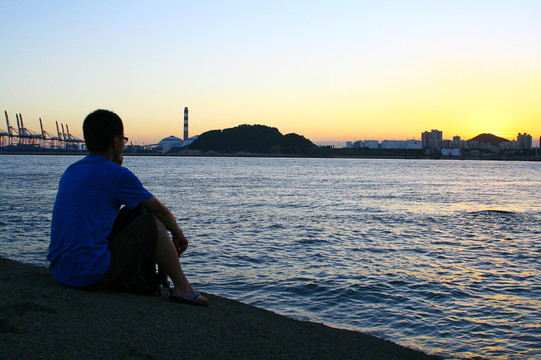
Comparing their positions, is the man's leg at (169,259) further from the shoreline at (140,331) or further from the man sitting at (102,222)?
the shoreline at (140,331)

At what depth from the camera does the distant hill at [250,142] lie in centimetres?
17750

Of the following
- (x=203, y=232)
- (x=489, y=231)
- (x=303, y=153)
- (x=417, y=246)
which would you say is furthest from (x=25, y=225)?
(x=303, y=153)

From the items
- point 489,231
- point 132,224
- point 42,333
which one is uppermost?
point 132,224

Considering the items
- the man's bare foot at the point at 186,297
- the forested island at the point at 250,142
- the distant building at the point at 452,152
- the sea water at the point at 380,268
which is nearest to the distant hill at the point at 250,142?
the forested island at the point at 250,142

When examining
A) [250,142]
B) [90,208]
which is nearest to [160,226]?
[90,208]

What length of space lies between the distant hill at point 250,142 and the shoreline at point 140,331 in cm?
17297

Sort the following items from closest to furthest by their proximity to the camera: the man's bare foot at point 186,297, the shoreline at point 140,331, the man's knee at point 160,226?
1. the shoreline at point 140,331
2. the man's knee at point 160,226
3. the man's bare foot at point 186,297

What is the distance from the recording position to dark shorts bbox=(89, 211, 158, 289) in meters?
3.48

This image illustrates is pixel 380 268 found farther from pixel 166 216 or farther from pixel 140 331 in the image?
pixel 140 331

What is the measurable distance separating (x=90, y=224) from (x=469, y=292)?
18.1 ft

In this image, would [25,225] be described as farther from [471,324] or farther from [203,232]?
[471,324]

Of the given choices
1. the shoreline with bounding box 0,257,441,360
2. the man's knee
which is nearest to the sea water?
the shoreline with bounding box 0,257,441,360

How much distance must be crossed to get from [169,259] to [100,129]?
1092 millimetres

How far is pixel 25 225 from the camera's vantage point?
12203 mm
